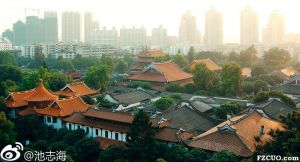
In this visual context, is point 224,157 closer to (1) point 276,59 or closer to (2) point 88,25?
(1) point 276,59

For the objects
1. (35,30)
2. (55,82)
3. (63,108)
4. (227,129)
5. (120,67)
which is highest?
(35,30)

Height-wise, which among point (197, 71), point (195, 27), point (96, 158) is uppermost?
point (195, 27)

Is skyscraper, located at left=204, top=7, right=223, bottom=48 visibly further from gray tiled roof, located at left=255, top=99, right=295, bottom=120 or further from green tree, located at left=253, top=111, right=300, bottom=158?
green tree, located at left=253, top=111, right=300, bottom=158

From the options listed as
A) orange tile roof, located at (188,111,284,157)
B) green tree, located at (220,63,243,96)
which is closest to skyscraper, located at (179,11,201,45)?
green tree, located at (220,63,243,96)

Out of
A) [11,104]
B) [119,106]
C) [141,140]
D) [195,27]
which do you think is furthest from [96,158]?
[195,27]

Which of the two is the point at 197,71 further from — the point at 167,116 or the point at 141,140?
the point at 141,140

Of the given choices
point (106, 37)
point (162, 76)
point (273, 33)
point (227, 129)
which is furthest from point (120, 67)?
point (106, 37)

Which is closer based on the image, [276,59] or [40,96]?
[40,96]
